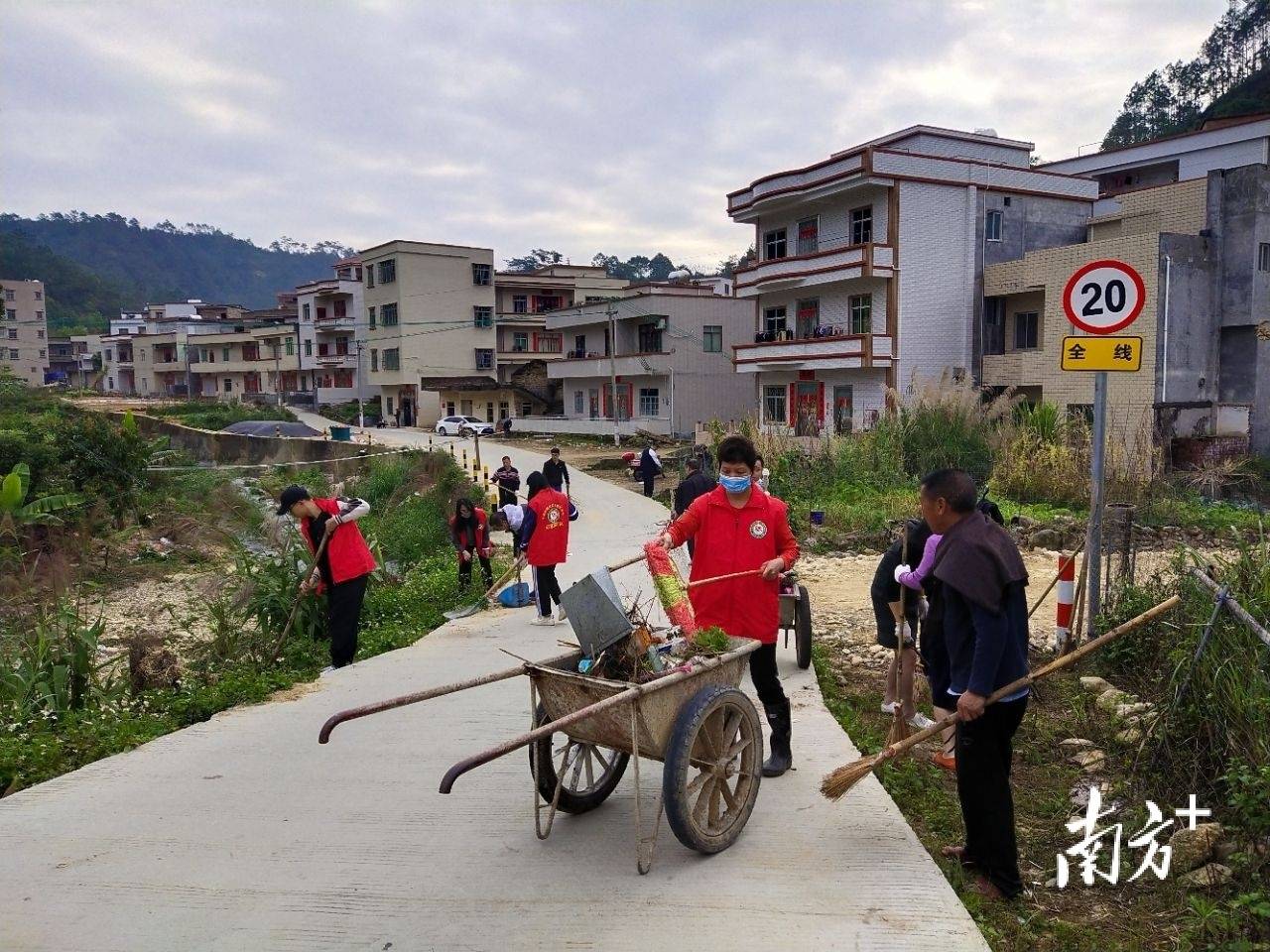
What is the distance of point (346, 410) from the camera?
5831 centimetres

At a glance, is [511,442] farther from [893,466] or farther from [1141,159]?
[1141,159]

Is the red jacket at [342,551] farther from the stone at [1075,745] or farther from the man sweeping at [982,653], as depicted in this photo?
the stone at [1075,745]

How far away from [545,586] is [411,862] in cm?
519

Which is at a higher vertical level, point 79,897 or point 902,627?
point 902,627

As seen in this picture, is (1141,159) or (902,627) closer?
(902,627)

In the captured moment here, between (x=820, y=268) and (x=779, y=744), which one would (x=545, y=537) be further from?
(x=820, y=268)

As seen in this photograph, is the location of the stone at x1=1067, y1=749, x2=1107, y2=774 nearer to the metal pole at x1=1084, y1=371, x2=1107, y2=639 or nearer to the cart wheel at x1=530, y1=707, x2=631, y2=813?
the metal pole at x1=1084, y1=371, x2=1107, y2=639

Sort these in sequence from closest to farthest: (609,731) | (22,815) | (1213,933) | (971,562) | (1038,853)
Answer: (1213,933), (971,562), (609,731), (1038,853), (22,815)

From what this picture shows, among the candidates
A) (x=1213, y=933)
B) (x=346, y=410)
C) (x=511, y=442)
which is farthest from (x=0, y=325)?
(x=1213, y=933)

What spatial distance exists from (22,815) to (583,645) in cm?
317

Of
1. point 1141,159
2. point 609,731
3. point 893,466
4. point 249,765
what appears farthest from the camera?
point 1141,159

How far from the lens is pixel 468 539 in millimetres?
11062

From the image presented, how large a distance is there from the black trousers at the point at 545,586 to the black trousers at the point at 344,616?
219cm

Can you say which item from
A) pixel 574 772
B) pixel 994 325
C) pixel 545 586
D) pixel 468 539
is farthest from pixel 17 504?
pixel 994 325
